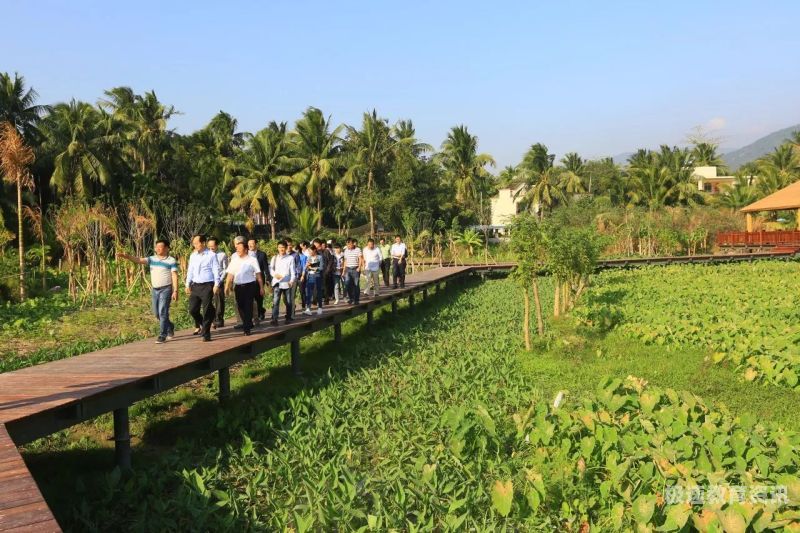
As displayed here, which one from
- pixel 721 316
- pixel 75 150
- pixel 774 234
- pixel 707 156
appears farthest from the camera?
pixel 707 156

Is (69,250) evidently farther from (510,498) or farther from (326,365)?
(510,498)

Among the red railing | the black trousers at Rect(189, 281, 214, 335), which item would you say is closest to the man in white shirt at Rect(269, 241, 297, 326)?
the black trousers at Rect(189, 281, 214, 335)

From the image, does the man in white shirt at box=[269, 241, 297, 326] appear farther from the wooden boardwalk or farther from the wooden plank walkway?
the wooden plank walkway

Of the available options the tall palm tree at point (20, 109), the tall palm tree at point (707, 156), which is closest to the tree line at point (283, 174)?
the tall palm tree at point (20, 109)

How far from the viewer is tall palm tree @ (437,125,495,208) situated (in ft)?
155

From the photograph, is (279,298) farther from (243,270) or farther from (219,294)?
(243,270)

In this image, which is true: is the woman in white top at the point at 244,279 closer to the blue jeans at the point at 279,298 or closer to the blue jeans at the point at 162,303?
the blue jeans at the point at 162,303

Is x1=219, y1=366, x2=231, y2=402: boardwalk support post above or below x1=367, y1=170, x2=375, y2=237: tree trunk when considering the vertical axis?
below

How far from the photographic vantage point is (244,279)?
9016 millimetres

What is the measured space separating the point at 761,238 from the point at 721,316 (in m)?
24.6

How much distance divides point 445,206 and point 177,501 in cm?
3770

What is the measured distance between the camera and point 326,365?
35.0ft

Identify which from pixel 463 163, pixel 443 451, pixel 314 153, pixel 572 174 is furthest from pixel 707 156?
pixel 443 451

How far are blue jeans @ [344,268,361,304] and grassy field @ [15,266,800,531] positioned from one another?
3.60m
